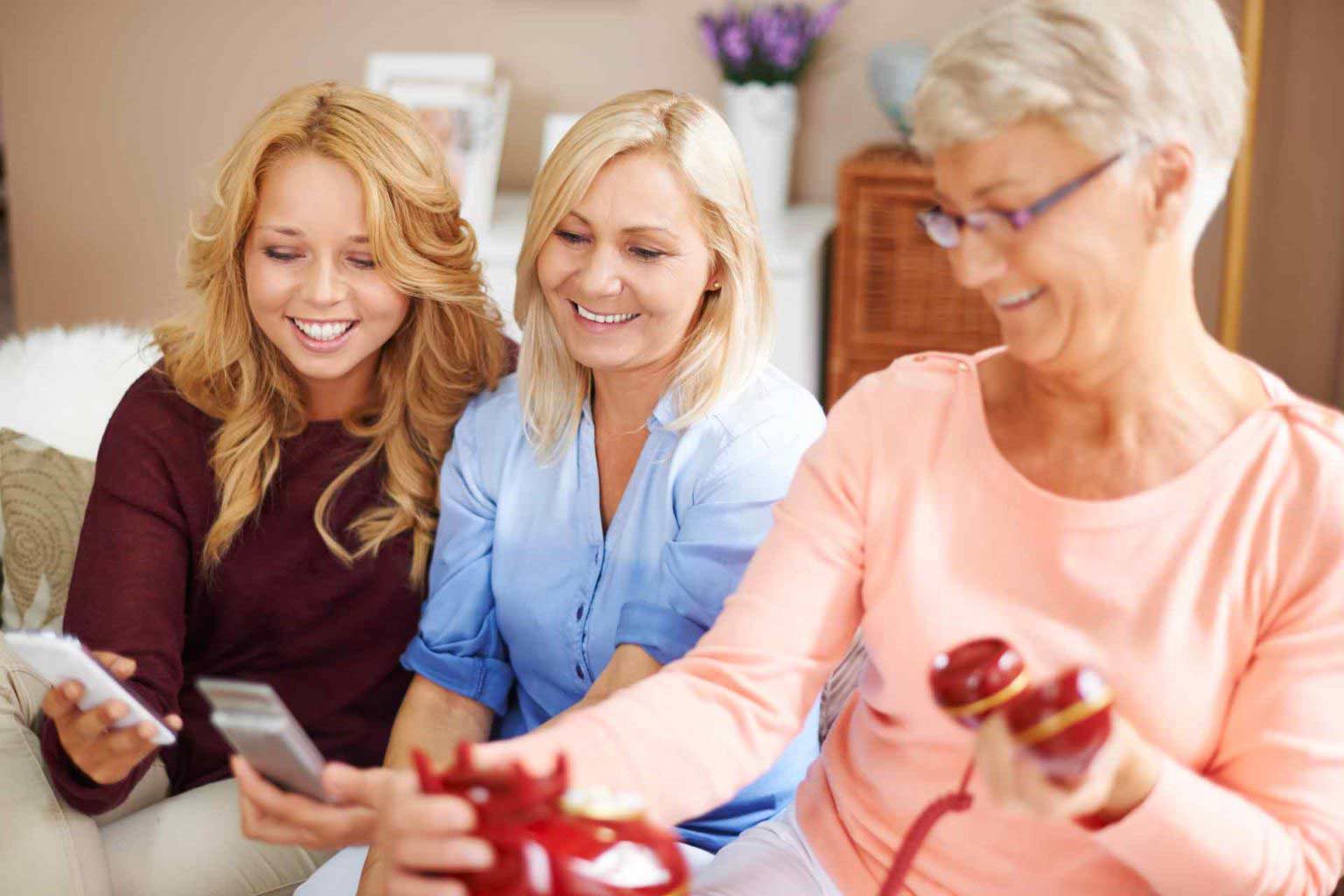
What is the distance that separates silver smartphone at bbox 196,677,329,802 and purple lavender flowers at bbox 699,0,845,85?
2.57 m

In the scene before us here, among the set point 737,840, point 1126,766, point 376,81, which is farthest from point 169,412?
point 376,81

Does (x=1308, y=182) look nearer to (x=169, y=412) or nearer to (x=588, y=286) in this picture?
(x=588, y=286)

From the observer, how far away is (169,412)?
1.68m

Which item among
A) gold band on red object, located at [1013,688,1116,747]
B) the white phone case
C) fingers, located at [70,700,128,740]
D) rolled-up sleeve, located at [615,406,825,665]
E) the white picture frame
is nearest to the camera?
gold band on red object, located at [1013,688,1116,747]

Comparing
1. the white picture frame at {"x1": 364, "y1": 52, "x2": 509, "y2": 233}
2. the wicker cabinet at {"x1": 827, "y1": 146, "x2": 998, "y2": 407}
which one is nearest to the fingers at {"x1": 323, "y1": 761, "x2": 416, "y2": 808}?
the wicker cabinet at {"x1": 827, "y1": 146, "x2": 998, "y2": 407}

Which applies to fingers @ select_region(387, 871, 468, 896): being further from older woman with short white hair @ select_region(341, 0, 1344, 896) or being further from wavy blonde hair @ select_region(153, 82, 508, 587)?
wavy blonde hair @ select_region(153, 82, 508, 587)

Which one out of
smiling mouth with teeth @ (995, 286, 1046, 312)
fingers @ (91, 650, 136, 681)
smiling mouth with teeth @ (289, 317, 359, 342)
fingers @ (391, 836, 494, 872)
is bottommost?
fingers @ (91, 650, 136, 681)

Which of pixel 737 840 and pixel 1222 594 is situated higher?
pixel 1222 594

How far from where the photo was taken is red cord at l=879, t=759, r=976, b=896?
1.04m

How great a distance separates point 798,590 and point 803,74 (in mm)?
2586

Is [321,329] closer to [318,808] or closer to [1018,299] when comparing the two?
[318,808]

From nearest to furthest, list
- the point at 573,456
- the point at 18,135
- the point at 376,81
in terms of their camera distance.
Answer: the point at 573,456 < the point at 376,81 < the point at 18,135

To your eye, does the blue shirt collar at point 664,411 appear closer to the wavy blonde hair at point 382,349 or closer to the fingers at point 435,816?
the wavy blonde hair at point 382,349

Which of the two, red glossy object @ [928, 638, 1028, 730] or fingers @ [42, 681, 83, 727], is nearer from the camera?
red glossy object @ [928, 638, 1028, 730]
